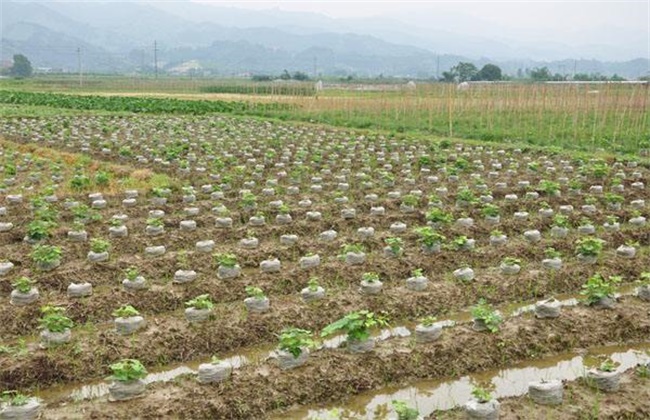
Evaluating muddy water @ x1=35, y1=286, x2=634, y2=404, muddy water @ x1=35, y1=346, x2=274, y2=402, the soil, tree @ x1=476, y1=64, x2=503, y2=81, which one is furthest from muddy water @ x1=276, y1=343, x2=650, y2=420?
tree @ x1=476, y1=64, x2=503, y2=81

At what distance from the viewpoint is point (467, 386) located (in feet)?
19.9

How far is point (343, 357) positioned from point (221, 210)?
551 centimetres

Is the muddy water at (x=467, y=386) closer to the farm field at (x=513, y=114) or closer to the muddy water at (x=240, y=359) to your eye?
the muddy water at (x=240, y=359)

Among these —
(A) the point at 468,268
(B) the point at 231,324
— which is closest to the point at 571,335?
(A) the point at 468,268

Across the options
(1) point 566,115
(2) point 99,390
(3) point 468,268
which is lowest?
(2) point 99,390

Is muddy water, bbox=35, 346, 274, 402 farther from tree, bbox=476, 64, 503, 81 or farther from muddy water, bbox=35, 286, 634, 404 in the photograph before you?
tree, bbox=476, 64, 503, 81

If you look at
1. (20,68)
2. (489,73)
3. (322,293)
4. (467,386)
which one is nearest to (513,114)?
(322,293)

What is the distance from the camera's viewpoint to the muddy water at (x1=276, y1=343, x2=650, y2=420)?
5648mm

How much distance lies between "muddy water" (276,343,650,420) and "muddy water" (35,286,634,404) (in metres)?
0.14

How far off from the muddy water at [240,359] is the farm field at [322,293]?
29 millimetres

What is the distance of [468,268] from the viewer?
830cm

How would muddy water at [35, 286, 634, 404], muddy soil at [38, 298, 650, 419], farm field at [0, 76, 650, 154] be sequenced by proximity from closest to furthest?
muddy soil at [38, 298, 650, 419]
muddy water at [35, 286, 634, 404]
farm field at [0, 76, 650, 154]

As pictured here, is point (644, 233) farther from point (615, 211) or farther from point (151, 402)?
point (151, 402)

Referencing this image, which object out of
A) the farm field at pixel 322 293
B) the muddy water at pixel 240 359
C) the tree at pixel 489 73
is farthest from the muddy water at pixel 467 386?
the tree at pixel 489 73
